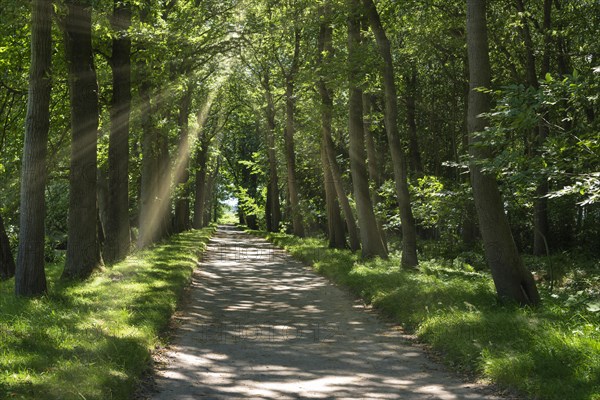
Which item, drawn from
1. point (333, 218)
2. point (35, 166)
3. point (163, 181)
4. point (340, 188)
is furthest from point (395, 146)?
point (163, 181)

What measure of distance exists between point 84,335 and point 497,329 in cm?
521

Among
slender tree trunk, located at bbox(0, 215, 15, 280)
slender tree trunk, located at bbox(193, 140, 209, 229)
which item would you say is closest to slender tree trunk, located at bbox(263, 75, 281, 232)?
slender tree trunk, located at bbox(193, 140, 209, 229)

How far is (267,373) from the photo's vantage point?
7762 millimetres

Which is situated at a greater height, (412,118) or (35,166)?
(412,118)

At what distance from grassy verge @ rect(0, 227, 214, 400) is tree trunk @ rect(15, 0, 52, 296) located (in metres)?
0.51

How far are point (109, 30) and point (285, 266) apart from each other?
1014cm

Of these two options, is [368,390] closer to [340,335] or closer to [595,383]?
[595,383]

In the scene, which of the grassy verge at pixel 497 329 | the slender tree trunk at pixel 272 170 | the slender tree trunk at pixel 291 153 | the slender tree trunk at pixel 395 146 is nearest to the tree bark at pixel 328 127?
the slender tree trunk at pixel 395 146

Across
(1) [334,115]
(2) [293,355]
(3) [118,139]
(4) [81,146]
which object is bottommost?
(2) [293,355]

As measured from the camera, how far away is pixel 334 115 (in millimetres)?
23531

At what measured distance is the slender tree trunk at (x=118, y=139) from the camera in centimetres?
1775

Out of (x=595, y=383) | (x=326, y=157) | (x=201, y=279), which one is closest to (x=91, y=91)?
(x=201, y=279)

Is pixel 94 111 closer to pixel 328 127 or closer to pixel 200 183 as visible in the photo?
pixel 328 127

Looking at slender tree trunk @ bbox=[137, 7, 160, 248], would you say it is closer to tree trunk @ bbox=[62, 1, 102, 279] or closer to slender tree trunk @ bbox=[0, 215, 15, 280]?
slender tree trunk @ bbox=[0, 215, 15, 280]
